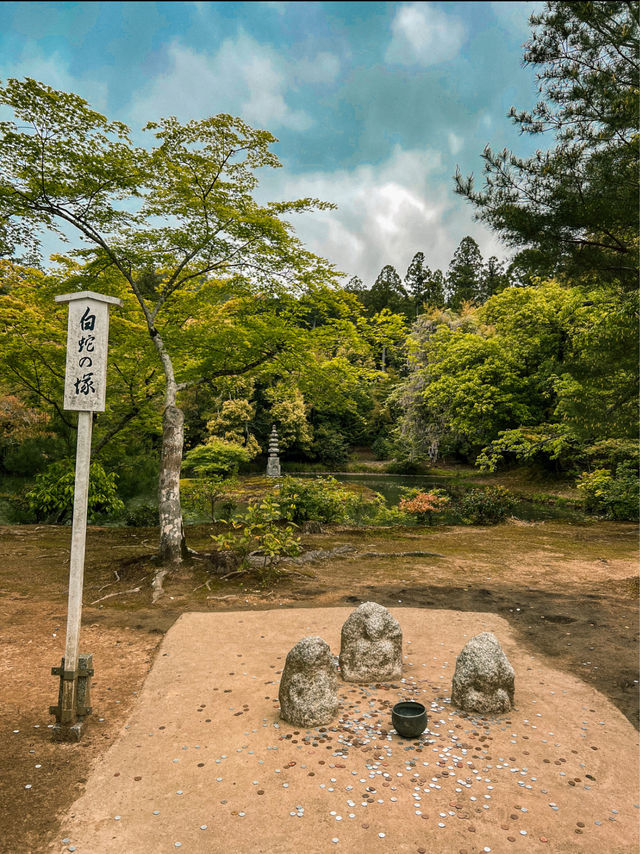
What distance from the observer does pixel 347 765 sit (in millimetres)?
3139

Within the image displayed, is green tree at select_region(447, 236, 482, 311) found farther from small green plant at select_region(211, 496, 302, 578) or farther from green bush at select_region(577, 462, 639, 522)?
small green plant at select_region(211, 496, 302, 578)

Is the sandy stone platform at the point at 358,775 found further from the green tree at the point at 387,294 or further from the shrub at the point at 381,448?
the green tree at the point at 387,294

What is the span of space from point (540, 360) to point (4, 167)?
676 inches

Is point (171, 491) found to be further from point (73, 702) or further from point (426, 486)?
point (426, 486)

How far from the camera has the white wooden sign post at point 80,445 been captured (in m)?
3.51

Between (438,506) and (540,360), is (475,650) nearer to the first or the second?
(438,506)

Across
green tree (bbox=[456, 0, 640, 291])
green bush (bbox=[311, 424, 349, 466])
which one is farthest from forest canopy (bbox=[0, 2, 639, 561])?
green bush (bbox=[311, 424, 349, 466])

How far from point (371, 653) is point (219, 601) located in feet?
9.08

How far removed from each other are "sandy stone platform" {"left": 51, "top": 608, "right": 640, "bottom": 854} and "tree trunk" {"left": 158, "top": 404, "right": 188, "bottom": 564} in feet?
9.86

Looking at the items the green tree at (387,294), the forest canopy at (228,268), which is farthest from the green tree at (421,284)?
the forest canopy at (228,268)

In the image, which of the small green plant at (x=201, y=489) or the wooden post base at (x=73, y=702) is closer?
the wooden post base at (x=73, y=702)

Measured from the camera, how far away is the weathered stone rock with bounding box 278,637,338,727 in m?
3.59

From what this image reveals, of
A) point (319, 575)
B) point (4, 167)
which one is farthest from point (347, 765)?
point (4, 167)

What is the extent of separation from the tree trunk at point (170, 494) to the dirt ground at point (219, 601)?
1.11ft
